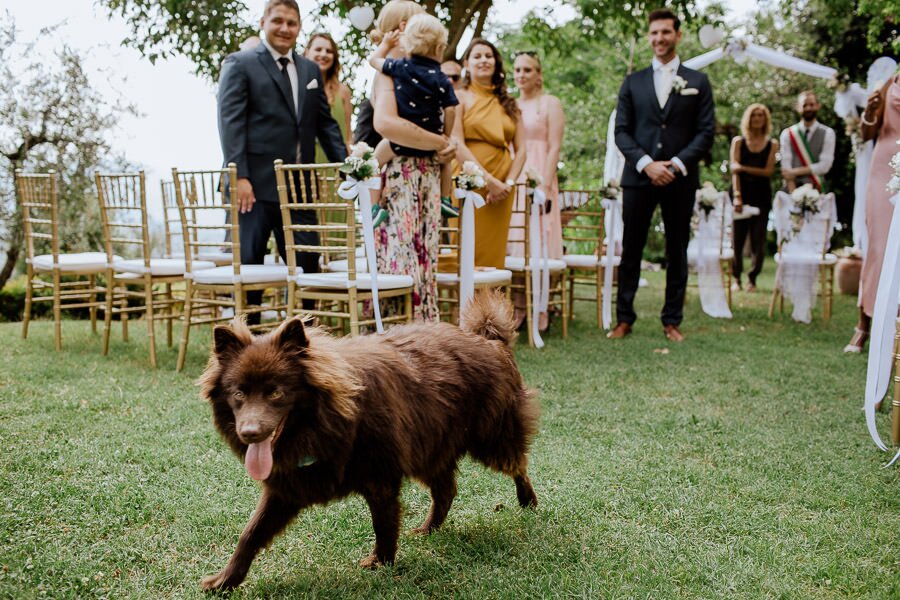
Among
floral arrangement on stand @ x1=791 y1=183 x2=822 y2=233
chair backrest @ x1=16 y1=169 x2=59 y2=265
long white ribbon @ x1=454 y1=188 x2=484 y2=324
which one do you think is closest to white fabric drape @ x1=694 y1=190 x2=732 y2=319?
floral arrangement on stand @ x1=791 y1=183 x2=822 y2=233

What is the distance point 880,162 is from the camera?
17.4ft

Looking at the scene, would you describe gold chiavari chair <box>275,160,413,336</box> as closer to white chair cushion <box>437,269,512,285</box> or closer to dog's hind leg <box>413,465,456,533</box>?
white chair cushion <box>437,269,512,285</box>

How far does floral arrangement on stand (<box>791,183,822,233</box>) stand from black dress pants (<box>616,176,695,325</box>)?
205 cm

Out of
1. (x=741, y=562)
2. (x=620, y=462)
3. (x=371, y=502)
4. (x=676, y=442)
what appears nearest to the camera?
(x=371, y=502)

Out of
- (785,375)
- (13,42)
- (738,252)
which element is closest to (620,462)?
(785,375)

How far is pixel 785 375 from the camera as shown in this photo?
18.7 feet

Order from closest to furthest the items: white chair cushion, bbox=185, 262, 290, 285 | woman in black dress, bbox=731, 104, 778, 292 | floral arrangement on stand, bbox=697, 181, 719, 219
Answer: white chair cushion, bbox=185, 262, 290, 285
floral arrangement on stand, bbox=697, 181, 719, 219
woman in black dress, bbox=731, 104, 778, 292

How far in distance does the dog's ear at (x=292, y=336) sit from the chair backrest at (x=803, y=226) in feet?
24.6

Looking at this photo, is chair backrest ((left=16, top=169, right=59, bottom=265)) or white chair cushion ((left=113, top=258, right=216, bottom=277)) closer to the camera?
white chair cushion ((left=113, top=258, right=216, bottom=277))

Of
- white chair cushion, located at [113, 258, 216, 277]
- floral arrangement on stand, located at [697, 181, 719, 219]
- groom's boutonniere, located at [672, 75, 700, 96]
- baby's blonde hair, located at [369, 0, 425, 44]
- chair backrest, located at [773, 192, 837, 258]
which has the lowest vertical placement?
white chair cushion, located at [113, 258, 216, 277]

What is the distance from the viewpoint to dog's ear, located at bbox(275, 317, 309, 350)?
82.7 inches

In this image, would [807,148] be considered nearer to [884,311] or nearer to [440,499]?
[884,311]

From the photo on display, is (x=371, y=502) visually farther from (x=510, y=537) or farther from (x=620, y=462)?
(x=620, y=462)

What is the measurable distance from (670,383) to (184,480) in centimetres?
342
